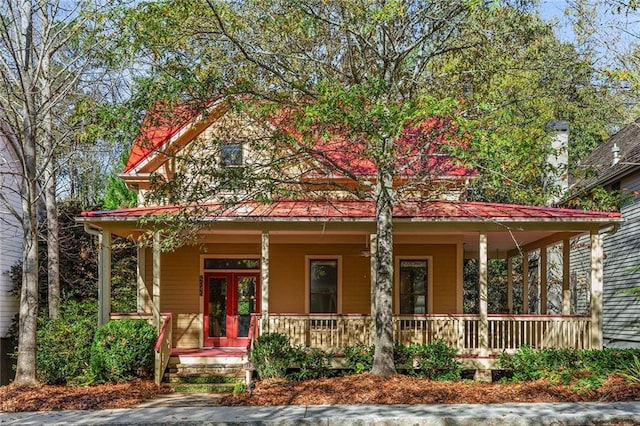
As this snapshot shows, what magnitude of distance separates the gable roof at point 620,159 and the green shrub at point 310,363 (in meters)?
9.06

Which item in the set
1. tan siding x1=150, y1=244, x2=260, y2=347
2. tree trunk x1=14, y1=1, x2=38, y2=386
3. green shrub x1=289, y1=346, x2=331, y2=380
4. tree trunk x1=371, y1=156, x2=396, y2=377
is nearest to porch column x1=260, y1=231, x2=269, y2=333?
green shrub x1=289, y1=346, x2=331, y2=380

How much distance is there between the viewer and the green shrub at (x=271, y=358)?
1459cm

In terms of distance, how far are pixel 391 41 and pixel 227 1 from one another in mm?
3547

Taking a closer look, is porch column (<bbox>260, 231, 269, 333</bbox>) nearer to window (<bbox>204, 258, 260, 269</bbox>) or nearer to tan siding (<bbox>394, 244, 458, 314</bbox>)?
window (<bbox>204, 258, 260, 269</bbox>)

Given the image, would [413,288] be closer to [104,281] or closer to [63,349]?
[104,281]

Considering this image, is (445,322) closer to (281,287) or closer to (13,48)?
(281,287)

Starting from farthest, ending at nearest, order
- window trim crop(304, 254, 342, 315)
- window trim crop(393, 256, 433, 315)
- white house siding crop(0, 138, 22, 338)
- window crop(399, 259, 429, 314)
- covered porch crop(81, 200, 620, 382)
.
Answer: white house siding crop(0, 138, 22, 338), window crop(399, 259, 429, 314), window trim crop(393, 256, 433, 315), window trim crop(304, 254, 342, 315), covered porch crop(81, 200, 620, 382)

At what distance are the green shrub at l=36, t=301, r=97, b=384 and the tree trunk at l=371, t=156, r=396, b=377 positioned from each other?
6.22m

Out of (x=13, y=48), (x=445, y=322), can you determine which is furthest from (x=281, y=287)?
(x=13, y=48)

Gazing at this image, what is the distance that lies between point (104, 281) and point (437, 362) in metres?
7.55

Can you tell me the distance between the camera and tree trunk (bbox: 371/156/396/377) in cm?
1395

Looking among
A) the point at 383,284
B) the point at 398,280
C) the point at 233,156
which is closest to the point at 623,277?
the point at 398,280

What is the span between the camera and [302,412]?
10.6 m

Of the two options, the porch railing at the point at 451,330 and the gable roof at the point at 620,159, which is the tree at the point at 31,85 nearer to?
the porch railing at the point at 451,330
